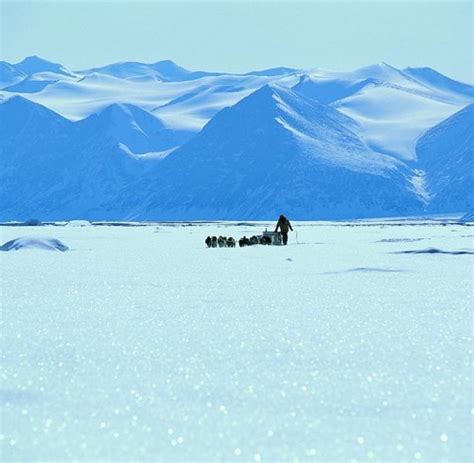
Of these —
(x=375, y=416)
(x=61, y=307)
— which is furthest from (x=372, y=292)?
(x=375, y=416)

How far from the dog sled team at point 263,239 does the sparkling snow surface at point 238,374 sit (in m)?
27.8

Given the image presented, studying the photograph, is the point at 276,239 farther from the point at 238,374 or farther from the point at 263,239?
the point at 238,374

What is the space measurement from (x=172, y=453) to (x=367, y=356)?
4.80 metres

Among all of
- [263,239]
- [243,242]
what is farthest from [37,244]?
[263,239]

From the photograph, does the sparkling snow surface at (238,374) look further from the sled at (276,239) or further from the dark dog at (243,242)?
the sled at (276,239)

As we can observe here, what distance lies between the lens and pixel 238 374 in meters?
10.3

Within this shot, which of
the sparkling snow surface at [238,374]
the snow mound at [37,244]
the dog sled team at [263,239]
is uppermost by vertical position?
the dog sled team at [263,239]

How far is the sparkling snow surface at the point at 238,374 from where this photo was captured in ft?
24.6

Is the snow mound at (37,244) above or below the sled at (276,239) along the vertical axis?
below

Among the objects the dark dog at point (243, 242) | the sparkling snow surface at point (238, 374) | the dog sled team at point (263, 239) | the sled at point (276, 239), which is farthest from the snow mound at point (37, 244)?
the sparkling snow surface at point (238, 374)

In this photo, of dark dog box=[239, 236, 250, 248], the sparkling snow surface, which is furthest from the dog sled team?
the sparkling snow surface

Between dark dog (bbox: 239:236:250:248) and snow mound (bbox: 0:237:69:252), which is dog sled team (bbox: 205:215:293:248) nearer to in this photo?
dark dog (bbox: 239:236:250:248)

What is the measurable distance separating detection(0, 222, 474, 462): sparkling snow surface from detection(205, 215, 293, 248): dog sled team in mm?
27771

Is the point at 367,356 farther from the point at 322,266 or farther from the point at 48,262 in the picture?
the point at 48,262
